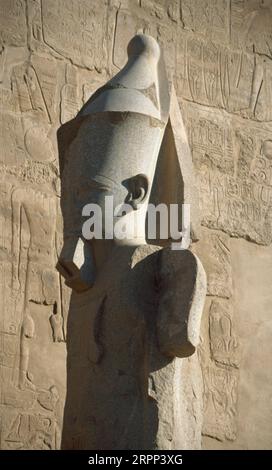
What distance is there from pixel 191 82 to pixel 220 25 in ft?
1.88

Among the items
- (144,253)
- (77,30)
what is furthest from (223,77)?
(144,253)

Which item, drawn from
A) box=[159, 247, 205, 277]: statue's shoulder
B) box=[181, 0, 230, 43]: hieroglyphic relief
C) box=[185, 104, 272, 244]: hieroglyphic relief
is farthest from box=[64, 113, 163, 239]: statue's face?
box=[181, 0, 230, 43]: hieroglyphic relief

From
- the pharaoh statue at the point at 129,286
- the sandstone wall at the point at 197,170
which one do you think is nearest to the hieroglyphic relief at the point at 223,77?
the sandstone wall at the point at 197,170

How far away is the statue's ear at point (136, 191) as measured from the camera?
6.56m

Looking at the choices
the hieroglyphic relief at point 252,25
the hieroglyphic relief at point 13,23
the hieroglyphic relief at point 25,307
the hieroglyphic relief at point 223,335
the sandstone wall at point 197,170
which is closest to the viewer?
the hieroglyphic relief at point 25,307

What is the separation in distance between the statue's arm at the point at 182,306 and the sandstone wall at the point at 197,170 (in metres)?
3.01

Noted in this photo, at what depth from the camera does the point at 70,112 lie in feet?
32.5

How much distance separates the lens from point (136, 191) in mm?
6566

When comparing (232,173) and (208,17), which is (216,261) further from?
A: (208,17)

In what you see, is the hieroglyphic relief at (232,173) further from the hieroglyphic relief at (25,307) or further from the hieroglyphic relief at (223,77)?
the hieroglyphic relief at (25,307)

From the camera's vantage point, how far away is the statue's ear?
6.56 m

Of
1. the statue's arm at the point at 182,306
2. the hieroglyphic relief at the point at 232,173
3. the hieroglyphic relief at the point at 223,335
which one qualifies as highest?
the hieroglyphic relief at the point at 232,173

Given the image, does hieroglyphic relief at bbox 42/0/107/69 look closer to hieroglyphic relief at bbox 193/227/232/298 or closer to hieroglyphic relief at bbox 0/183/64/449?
hieroglyphic relief at bbox 0/183/64/449

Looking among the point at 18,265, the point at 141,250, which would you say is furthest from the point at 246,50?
the point at 141,250
